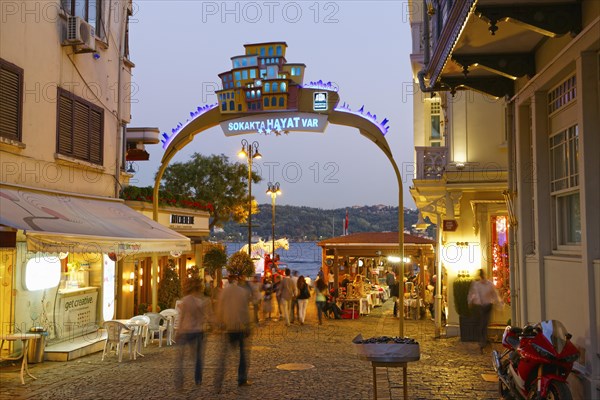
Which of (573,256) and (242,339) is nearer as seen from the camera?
(573,256)

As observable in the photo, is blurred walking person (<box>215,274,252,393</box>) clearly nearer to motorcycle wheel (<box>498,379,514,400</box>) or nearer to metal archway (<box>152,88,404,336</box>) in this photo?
motorcycle wheel (<box>498,379,514,400</box>)

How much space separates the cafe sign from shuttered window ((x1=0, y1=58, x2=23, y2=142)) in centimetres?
705

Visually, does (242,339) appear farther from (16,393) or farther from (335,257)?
(335,257)

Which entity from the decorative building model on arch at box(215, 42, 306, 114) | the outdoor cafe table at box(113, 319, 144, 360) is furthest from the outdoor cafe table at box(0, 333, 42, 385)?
the decorative building model on arch at box(215, 42, 306, 114)

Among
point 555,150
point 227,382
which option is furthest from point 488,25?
point 227,382

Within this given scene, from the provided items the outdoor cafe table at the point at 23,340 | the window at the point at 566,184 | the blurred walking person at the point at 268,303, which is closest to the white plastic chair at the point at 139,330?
the outdoor cafe table at the point at 23,340

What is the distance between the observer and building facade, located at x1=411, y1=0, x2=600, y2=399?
25.1ft

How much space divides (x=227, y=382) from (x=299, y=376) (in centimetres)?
135

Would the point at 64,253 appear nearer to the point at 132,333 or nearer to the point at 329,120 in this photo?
the point at 132,333

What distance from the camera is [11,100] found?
1232 centimetres

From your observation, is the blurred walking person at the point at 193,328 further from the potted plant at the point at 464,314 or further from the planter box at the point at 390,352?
the potted plant at the point at 464,314

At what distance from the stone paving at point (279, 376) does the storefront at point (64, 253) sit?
1193mm

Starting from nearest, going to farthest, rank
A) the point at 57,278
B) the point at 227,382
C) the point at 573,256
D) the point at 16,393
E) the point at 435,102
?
the point at 573,256
the point at 16,393
the point at 227,382
the point at 57,278
the point at 435,102

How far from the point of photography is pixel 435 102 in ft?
77.3
